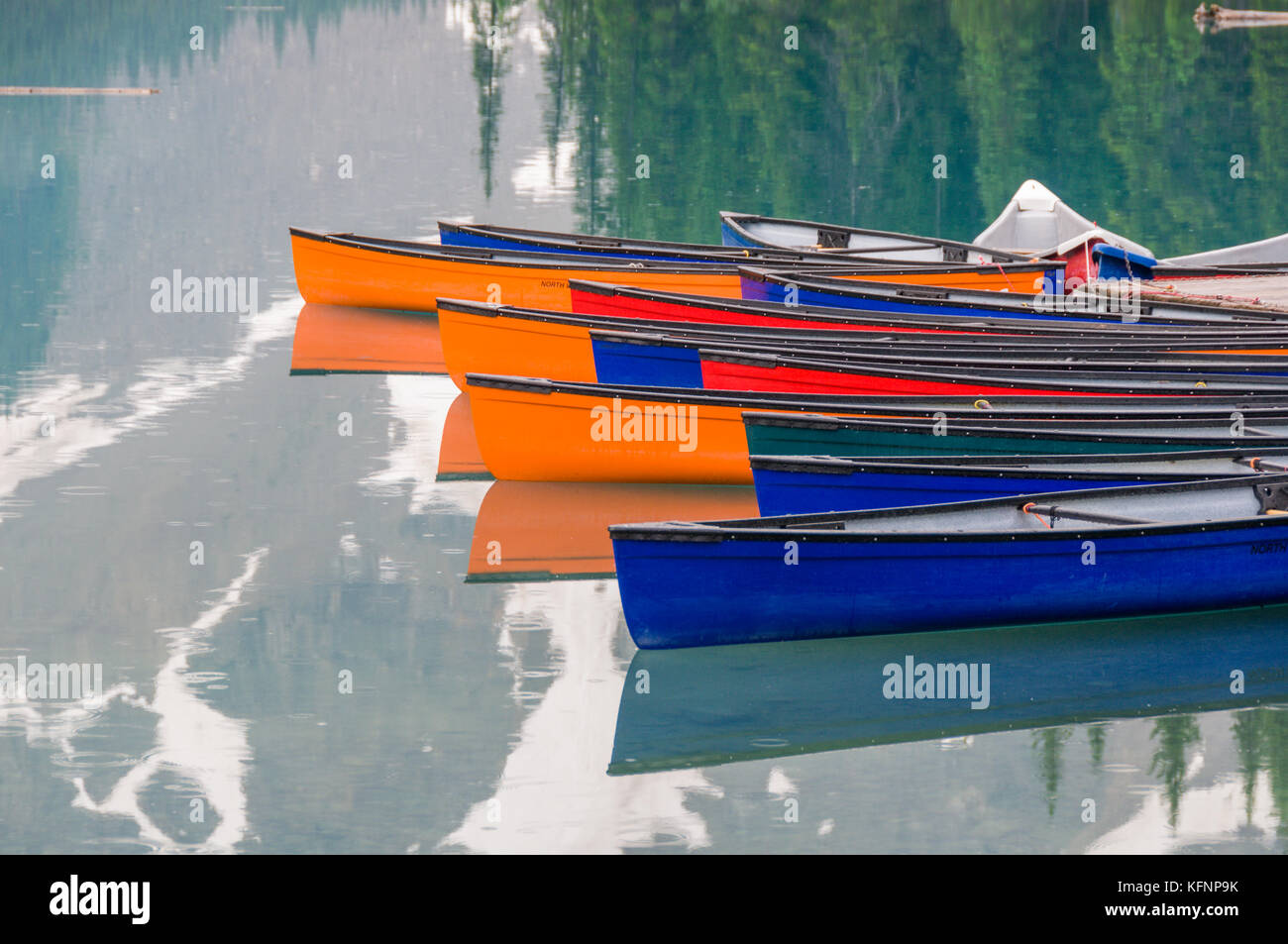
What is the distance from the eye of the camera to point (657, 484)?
591 inches

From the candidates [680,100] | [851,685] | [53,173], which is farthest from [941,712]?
[680,100]

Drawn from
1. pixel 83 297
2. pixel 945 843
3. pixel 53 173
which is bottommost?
pixel 945 843

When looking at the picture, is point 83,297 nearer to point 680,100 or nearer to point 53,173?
point 53,173

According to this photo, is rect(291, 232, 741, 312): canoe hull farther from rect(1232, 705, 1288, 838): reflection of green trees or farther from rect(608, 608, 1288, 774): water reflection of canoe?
rect(1232, 705, 1288, 838): reflection of green trees

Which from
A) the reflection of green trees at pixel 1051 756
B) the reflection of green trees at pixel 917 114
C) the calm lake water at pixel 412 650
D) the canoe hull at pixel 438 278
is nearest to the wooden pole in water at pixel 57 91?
the reflection of green trees at pixel 917 114

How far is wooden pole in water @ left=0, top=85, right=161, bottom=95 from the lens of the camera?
152 ft

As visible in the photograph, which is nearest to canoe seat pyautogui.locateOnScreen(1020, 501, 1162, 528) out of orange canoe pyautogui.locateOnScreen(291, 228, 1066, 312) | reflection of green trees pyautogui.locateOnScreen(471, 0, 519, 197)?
orange canoe pyautogui.locateOnScreen(291, 228, 1066, 312)

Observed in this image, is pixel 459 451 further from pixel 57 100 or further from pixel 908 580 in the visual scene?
pixel 57 100

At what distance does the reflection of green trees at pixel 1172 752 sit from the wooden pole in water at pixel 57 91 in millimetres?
42539

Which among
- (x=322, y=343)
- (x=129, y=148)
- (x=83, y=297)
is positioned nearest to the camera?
(x=322, y=343)

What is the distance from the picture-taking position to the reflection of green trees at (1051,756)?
32.4 feet

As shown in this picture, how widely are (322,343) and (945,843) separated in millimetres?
13535
